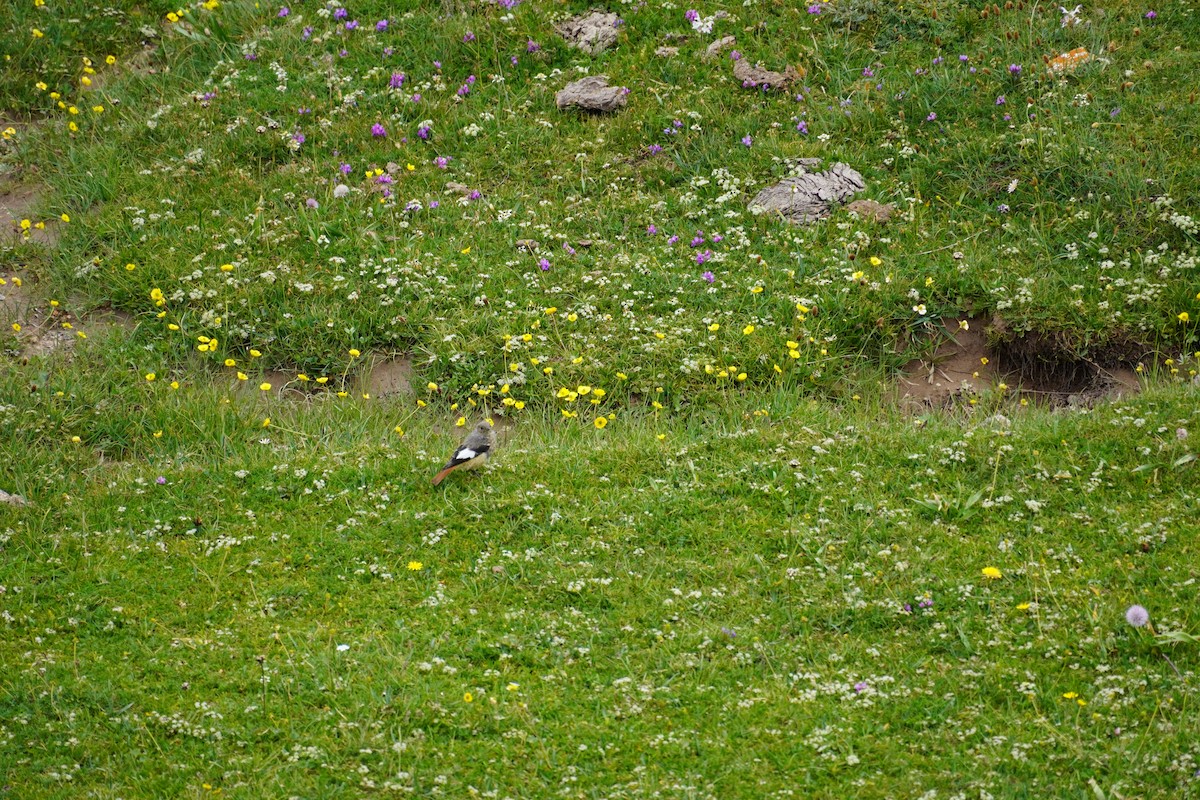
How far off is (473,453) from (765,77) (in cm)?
623

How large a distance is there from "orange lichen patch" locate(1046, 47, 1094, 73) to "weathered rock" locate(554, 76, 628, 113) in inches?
170

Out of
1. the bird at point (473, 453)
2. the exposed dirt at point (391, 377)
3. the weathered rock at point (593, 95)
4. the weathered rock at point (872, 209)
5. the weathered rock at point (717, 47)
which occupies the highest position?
the weathered rock at point (717, 47)

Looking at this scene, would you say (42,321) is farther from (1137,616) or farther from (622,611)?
(1137,616)

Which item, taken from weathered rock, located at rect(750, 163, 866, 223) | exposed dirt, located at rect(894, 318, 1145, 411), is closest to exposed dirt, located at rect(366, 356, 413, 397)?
weathered rock, located at rect(750, 163, 866, 223)

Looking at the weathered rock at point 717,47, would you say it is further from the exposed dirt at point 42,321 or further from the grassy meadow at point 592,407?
the exposed dirt at point 42,321

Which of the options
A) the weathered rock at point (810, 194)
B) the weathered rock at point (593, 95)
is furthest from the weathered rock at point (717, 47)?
the weathered rock at point (810, 194)

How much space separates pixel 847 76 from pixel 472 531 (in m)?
6.89

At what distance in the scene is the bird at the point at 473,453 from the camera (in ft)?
24.6

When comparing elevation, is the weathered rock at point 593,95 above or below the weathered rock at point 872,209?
above

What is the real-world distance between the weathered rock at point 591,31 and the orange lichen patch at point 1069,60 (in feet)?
15.2

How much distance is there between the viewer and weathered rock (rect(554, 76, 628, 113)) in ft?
38.8

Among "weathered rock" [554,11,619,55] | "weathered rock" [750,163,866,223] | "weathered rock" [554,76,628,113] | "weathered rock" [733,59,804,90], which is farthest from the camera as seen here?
"weathered rock" [554,11,619,55]

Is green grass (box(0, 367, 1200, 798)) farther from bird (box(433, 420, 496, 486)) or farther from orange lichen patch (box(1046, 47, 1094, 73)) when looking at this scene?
orange lichen patch (box(1046, 47, 1094, 73))

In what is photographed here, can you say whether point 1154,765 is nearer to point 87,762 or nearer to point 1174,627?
point 1174,627
